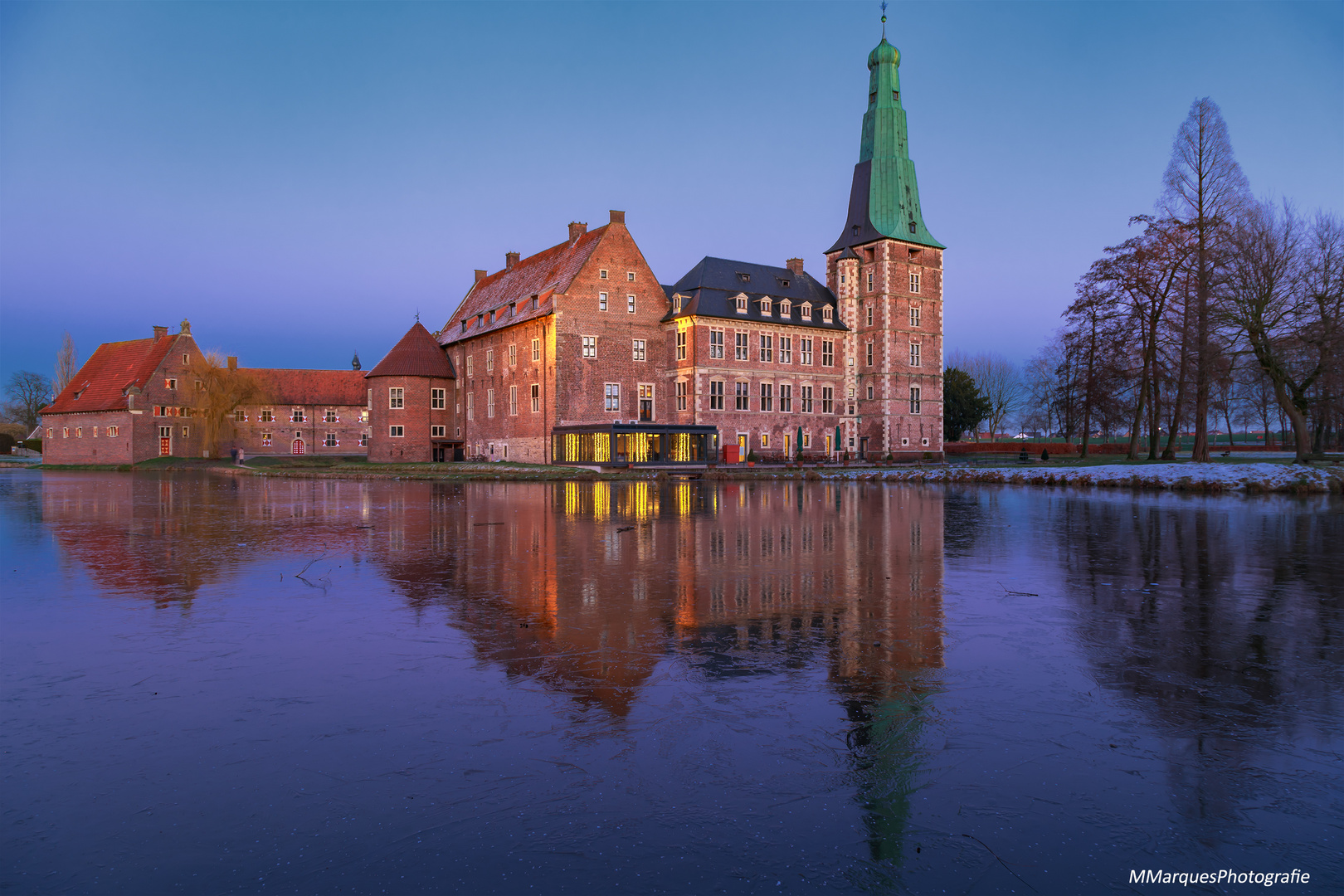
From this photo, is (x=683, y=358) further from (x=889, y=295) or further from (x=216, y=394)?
(x=216, y=394)

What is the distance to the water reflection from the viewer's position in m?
3.84

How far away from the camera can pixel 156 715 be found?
5.45 metres

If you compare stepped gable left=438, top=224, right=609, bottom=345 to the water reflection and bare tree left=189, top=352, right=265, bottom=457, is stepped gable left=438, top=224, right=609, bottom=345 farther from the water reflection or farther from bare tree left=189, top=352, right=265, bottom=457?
the water reflection

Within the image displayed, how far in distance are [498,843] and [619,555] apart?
9.24 metres

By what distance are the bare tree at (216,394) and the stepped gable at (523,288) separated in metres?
17.8

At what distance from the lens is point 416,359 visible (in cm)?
6588

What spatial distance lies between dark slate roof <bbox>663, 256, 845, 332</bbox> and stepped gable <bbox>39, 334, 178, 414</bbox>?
48696 mm

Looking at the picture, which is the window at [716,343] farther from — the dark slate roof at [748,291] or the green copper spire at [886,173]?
the green copper spire at [886,173]

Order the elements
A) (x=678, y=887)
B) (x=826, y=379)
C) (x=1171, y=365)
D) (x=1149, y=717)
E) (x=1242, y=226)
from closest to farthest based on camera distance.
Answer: (x=678, y=887)
(x=1149, y=717)
(x=1242, y=226)
(x=1171, y=365)
(x=826, y=379)

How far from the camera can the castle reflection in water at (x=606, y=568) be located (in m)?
7.05

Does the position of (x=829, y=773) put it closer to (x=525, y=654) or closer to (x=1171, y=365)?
(x=525, y=654)

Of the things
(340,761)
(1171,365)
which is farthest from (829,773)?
(1171,365)

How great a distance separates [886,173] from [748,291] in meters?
16.2

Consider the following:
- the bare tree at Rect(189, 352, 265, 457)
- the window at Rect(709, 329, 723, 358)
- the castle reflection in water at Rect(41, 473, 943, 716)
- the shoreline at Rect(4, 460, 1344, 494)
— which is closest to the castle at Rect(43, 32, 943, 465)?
the window at Rect(709, 329, 723, 358)
